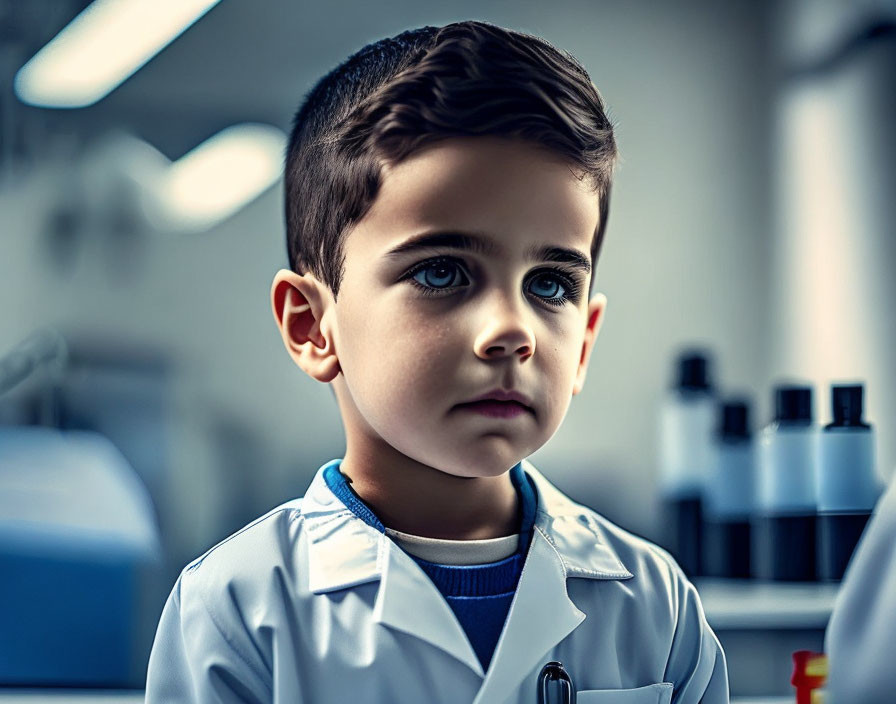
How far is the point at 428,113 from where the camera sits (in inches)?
20.4

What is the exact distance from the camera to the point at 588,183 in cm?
56

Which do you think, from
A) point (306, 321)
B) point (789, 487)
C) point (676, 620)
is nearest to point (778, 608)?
point (789, 487)

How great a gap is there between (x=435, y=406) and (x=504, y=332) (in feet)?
0.19

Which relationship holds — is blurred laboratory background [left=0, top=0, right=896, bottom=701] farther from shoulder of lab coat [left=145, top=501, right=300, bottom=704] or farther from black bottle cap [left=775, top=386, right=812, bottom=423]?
shoulder of lab coat [left=145, top=501, right=300, bottom=704]

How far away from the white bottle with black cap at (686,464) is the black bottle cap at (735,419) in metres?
0.04

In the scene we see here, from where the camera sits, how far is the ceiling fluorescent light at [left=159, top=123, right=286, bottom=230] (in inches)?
42.3

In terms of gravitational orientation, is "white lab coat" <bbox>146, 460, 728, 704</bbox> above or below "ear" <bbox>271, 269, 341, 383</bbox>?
below

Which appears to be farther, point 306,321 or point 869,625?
point 306,321

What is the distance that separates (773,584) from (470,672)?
0.69 m

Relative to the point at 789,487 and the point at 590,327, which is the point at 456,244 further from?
the point at 789,487

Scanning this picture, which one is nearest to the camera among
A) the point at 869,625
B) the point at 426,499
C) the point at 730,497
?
the point at 869,625

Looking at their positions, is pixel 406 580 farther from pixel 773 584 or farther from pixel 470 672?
pixel 773 584

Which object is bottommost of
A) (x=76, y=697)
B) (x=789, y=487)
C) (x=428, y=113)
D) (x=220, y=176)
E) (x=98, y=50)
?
A: (x=76, y=697)

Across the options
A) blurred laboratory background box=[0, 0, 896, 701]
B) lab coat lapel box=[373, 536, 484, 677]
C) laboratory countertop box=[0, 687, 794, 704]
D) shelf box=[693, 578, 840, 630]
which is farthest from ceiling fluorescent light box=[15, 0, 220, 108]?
shelf box=[693, 578, 840, 630]
